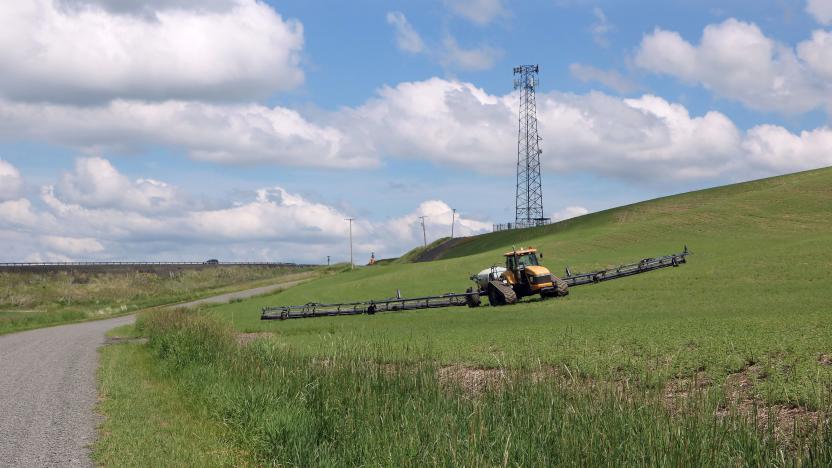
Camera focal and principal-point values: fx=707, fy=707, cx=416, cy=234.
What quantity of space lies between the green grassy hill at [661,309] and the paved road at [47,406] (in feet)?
20.7

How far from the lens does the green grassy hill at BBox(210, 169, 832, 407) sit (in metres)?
17.2

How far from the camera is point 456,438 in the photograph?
1005 cm

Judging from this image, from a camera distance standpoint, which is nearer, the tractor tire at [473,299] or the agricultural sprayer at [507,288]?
the agricultural sprayer at [507,288]

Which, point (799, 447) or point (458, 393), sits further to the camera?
point (458, 393)

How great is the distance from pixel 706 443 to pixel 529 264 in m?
33.0

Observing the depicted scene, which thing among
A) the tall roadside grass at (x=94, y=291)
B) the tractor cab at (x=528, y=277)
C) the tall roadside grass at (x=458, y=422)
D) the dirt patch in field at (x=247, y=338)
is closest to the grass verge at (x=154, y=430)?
the tall roadside grass at (x=458, y=422)

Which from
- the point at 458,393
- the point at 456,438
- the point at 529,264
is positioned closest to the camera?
the point at 456,438

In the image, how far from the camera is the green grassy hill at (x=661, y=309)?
17250mm

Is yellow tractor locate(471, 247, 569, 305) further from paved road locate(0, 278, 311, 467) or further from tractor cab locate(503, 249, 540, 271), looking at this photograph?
paved road locate(0, 278, 311, 467)

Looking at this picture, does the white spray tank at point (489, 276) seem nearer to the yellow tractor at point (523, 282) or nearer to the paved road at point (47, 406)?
the yellow tractor at point (523, 282)

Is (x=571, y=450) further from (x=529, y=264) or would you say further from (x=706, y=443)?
(x=529, y=264)

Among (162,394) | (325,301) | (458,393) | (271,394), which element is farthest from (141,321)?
(458,393)

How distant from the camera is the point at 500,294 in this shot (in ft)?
132

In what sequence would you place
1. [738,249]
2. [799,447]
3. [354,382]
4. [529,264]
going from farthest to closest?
[738,249]
[529,264]
[354,382]
[799,447]
